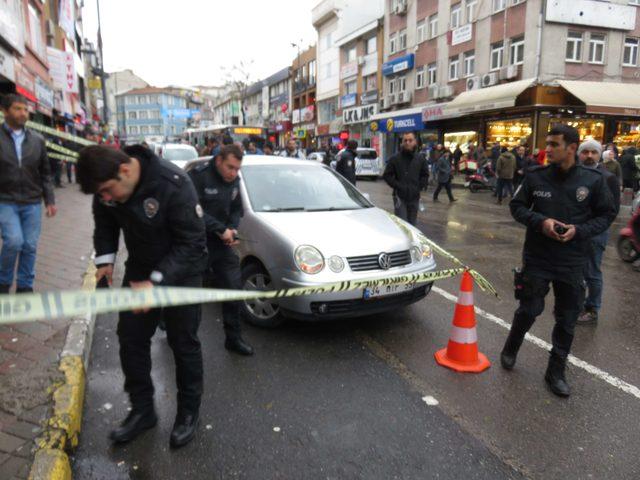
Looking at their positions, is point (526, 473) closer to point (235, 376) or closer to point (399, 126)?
point (235, 376)

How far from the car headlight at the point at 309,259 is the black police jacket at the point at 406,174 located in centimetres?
383

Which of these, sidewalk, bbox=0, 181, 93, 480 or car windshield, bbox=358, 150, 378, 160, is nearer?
sidewalk, bbox=0, 181, 93, 480

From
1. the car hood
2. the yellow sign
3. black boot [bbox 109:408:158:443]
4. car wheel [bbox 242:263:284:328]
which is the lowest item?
black boot [bbox 109:408:158:443]

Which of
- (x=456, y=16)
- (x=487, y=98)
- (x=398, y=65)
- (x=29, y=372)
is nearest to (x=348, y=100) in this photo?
(x=398, y=65)

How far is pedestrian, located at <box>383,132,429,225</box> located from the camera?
7.60 metres

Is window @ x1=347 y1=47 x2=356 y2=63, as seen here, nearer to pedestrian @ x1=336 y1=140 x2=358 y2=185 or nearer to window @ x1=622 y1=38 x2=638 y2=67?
window @ x1=622 y1=38 x2=638 y2=67

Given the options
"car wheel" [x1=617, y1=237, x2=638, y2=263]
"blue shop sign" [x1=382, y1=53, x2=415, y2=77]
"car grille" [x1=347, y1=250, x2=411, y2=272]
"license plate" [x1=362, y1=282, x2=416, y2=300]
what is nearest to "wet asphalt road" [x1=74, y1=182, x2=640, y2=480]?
"license plate" [x1=362, y1=282, x2=416, y2=300]

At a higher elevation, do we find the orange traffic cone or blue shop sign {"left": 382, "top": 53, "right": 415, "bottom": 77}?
blue shop sign {"left": 382, "top": 53, "right": 415, "bottom": 77}

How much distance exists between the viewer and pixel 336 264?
13.5 feet

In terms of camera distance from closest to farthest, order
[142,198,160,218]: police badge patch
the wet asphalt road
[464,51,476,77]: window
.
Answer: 1. [142,198,160,218]: police badge patch
2. the wet asphalt road
3. [464,51,476,77]: window

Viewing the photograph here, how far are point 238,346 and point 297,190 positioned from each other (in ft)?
6.30

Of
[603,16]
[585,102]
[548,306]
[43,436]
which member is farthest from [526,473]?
[603,16]

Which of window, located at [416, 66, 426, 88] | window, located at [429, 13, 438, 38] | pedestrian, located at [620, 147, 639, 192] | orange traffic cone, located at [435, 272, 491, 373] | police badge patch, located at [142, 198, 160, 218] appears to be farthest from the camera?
window, located at [416, 66, 426, 88]

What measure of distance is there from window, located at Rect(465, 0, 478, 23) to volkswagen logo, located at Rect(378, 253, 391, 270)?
24.4m
